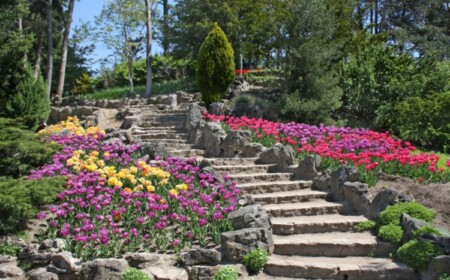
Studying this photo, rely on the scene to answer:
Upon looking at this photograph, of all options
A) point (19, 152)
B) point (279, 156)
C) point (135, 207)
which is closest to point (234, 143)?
point (279, 156)

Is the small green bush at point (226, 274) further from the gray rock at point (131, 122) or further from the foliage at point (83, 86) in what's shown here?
the foliage at point (83, 86)

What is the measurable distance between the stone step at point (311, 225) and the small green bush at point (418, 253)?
4.18 feet

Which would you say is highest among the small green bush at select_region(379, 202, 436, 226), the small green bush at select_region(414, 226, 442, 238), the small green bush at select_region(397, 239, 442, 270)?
the small green bush at select_region(379, 202, 436, 226)

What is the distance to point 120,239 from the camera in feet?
23.2

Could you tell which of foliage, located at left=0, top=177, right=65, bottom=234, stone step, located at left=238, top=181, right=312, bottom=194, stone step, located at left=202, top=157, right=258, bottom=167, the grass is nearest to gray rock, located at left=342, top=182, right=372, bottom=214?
stone step, located at left=238, top=181, right=312, bottom=194

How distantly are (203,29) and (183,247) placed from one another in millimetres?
15812

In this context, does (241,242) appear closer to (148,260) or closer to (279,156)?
(148,260)

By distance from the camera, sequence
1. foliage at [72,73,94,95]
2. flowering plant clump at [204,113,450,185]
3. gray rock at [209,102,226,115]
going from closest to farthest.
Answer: flowering plant clump at [204,113,450,185], gray rock at [209,102,226,115], foliage at [72,73,94,95]

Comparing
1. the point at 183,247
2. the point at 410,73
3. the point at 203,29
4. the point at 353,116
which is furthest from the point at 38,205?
the point at 203,29

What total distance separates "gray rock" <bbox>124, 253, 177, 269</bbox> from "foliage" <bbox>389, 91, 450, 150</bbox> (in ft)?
28.8

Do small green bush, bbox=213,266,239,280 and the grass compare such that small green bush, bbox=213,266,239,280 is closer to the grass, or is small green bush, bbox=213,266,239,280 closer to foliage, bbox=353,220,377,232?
foliage, bbox=353,220,377,232

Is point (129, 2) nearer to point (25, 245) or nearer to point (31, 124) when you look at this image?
point (31, 124)

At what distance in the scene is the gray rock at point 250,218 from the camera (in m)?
6.97

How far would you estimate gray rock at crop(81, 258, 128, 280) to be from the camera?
609cm
